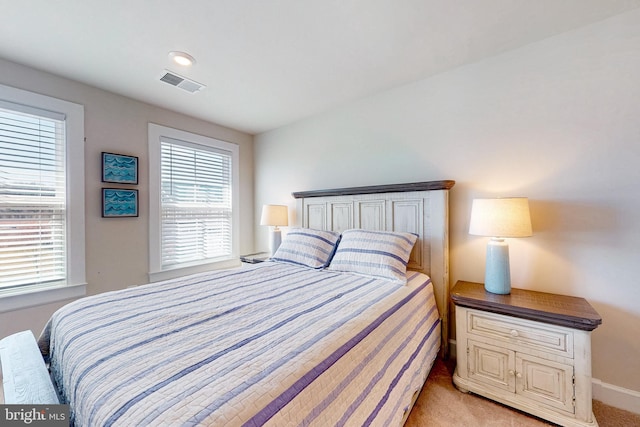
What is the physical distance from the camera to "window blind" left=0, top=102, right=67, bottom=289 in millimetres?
1966

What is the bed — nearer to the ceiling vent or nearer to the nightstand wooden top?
the nightstand wooden top

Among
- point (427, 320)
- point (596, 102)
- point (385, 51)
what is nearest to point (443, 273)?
point (427, 320)

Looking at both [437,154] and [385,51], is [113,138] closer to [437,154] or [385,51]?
[385,51]

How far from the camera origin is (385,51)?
1.90 meters

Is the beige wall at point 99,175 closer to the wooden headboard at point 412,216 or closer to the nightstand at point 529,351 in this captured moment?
the wooden headboard at point 412,216

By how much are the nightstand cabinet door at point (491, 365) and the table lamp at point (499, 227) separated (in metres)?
0.38

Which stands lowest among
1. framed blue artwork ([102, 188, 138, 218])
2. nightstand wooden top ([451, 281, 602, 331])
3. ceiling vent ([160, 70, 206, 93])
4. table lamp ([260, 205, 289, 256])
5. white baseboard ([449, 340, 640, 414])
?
white baseboard ([449, 340, 640, 414])

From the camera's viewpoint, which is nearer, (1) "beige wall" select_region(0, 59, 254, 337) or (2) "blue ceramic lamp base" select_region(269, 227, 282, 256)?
(1) "beige wall" select_region(0, 59, 254, 337)

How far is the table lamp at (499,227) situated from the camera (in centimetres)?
162

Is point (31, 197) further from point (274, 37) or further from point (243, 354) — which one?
point (243, 354)

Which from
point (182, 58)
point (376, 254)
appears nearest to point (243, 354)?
point (376, 254)

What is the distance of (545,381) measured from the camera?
1442 mm

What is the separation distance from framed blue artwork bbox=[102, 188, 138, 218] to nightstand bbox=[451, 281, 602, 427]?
9.95ft

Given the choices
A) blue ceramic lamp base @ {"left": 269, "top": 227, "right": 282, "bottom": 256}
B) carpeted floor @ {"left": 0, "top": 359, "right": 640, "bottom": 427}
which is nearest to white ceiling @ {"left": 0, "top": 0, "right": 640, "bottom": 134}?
blue ceramic lamp base @ {"left": 269, "top": 227, "right": 282, "bottom": 256}
